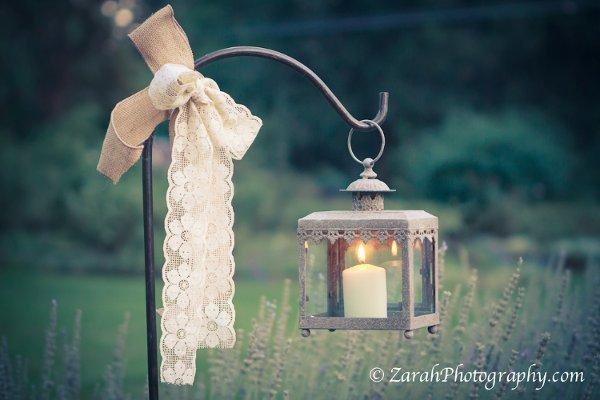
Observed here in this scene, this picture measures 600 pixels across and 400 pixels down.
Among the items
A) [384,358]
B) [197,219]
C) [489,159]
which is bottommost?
[384,358]

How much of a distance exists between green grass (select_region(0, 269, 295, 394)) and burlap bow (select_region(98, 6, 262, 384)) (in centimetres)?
278

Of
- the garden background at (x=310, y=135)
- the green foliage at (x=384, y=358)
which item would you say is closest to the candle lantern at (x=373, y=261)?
the green foliage at (x=384, y=358)

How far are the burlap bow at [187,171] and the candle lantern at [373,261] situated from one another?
0.21m

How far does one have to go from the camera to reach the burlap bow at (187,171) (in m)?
2.20

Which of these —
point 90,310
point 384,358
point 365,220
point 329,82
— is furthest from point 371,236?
point 329,82

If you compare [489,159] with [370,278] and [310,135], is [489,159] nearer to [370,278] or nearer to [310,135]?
[310,135]

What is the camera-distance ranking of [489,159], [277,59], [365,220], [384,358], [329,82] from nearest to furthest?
[365,220] < [277,59] < [384,358] < [489,159] < [329,82]

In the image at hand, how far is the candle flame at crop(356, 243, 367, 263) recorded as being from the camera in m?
2.23

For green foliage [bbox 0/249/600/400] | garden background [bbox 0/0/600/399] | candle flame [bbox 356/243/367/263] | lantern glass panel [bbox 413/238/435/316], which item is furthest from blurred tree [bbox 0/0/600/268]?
candle flame [bbox 356/243/367/263]

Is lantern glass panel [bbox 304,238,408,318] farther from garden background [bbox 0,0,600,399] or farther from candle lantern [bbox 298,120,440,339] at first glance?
garden background [bbox 0,0,600,399]

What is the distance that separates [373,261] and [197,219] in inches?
16.1

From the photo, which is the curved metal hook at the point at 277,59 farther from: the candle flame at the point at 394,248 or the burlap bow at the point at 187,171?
the candle flame at the point at 394,248

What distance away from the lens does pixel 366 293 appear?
2.19 meters

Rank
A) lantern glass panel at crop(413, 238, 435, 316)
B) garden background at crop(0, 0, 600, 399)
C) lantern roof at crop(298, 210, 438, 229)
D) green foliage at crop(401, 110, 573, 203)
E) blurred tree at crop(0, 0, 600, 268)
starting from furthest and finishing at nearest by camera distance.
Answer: blurred tree at crop(0, 0, 600, 268) < green foliage at crop(401, 110, 573, 203) < garden background at crop(0, 0, 600, 399) < lantern glass panel at crop(413, 238, 435, 316) < lantern roof at crop(298, 210, 438, 229)
